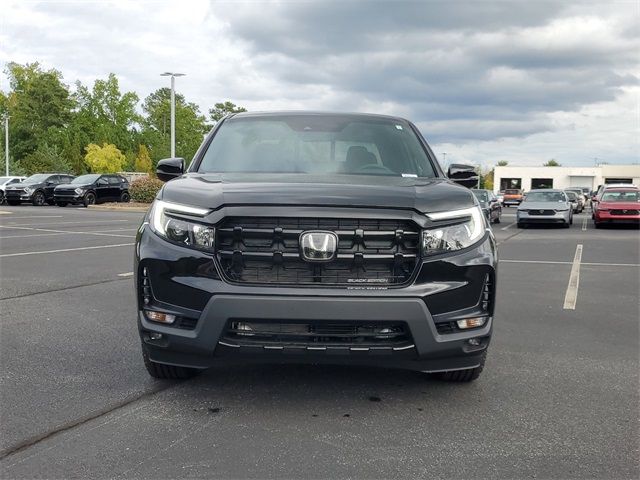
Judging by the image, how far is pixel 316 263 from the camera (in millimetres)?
3377

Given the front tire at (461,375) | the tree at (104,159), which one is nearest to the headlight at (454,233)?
the front tire at (461,375)

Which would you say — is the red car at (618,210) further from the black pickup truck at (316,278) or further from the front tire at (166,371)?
the front tire at (166,371)

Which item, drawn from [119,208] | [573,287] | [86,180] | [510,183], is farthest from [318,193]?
[510,183]

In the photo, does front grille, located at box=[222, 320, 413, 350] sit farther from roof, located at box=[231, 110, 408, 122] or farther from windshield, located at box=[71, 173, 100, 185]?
windshield, located at box=[71, 173, 100, 185]

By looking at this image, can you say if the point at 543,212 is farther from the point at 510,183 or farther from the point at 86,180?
the point at 510,183

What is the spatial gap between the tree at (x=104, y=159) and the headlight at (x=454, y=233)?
66219 mm

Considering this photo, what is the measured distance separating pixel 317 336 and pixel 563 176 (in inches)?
3982

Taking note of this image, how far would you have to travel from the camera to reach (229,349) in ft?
11.0

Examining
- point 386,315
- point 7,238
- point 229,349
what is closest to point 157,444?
point 229,349

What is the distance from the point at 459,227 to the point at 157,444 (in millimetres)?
1923

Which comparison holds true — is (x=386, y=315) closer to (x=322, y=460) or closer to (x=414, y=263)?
(x=414, y=263)

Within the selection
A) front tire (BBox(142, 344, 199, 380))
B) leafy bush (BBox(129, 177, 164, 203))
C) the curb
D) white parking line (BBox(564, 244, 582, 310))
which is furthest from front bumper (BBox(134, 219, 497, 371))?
leafy bush (BBox(129, 177, 164, 203))

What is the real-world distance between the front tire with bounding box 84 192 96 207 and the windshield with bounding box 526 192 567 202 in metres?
21.5

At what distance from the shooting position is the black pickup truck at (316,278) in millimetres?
3309
